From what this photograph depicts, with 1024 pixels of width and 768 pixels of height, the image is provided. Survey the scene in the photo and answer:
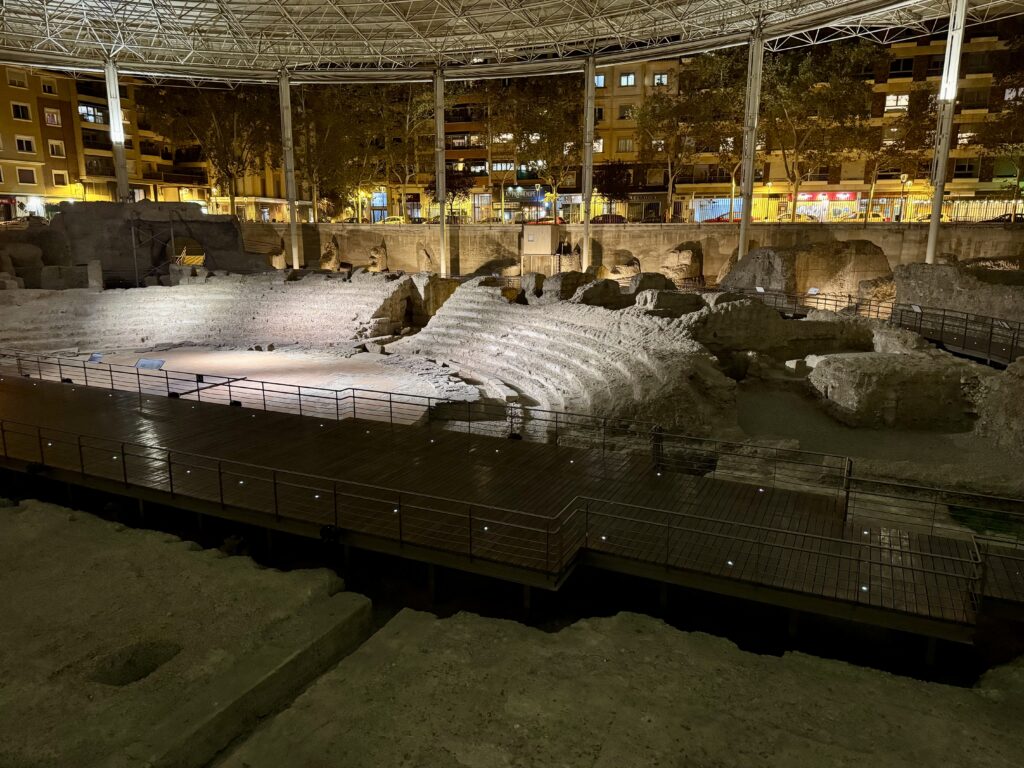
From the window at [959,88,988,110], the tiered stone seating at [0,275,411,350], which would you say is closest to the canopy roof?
the tiered stone seating at [0,275,411,350]

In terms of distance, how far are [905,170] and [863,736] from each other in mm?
45462

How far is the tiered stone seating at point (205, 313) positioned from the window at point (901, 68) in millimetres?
40613

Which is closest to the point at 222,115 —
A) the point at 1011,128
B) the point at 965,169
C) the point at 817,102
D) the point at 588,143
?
the point at 588,143

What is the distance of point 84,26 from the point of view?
34.3 meters

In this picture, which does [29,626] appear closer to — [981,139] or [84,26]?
[84,26]

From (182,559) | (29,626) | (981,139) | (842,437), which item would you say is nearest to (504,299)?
(842,437)

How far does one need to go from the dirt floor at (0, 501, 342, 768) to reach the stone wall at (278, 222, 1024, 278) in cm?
2758

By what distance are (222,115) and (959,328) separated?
45193 millimetres

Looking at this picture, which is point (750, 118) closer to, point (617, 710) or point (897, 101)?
point (897, 101)

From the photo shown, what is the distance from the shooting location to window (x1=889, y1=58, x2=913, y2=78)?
162 ft

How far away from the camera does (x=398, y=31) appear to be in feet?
116

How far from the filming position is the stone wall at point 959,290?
2025 centimetres

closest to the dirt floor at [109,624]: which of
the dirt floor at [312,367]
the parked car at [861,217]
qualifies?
the dirt floor at [312,367]

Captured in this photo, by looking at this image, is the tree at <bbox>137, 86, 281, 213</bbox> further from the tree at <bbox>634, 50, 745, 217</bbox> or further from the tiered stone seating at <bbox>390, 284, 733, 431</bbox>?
the tiered stone seating at <bbox>390, 284, 733, 431</bbox>
